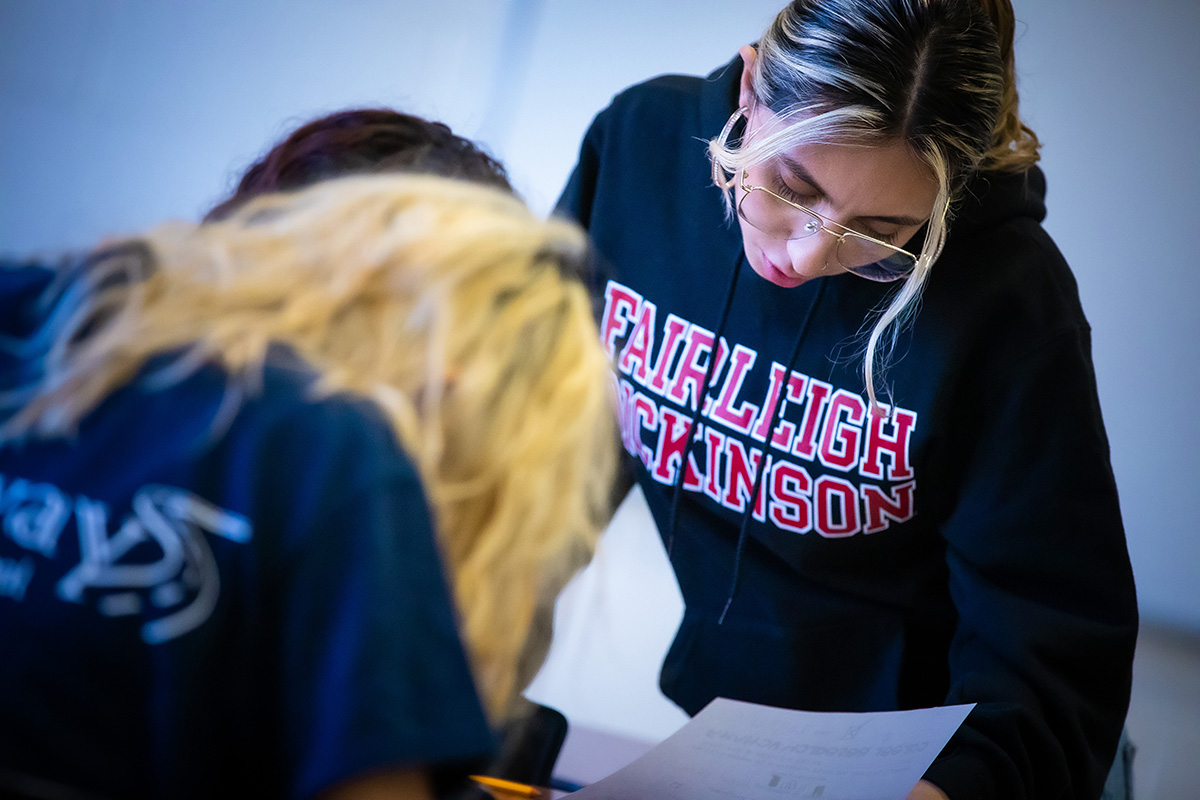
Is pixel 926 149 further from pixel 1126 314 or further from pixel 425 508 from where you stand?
pixel 1126 314

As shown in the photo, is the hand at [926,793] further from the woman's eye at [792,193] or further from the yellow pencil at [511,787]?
the woman's eye at [792,193]

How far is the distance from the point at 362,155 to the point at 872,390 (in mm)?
540

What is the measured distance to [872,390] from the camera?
988mm

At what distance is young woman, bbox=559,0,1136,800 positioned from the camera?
90 cm

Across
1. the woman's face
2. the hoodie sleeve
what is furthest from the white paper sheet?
the woman's face

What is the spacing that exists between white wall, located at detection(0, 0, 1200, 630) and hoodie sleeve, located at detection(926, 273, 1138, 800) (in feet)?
1.99

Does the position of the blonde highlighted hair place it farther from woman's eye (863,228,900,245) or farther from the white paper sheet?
the white paper sheet

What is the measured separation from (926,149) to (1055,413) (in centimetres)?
29

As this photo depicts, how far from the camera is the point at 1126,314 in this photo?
58.9 inches

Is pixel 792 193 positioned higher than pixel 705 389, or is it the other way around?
pixel 792 193

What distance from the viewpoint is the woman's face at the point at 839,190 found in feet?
2.95

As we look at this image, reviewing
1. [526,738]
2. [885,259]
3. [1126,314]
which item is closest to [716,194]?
[885,259]

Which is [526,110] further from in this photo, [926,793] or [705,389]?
[926,793]

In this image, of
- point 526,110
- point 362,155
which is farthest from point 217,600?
point 526,110
